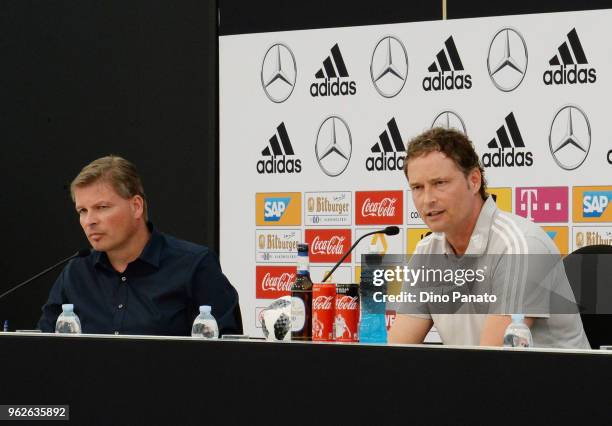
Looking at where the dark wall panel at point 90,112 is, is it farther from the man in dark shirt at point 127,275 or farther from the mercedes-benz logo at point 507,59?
the man in dark shirt at point 127,275

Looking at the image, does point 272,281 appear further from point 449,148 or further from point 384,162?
point 449,148

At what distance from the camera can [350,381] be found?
171 centimetres

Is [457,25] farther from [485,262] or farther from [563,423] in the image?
[563,423]

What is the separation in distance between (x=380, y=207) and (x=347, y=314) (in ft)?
8.86

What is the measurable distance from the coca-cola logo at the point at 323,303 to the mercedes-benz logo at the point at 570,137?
8.50 feet

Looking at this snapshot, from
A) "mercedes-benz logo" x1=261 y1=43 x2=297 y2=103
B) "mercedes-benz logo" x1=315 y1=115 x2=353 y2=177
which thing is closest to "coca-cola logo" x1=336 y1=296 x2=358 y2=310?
"mercedes-benz logo" x1=315 y1=115 x2=353 y2=177

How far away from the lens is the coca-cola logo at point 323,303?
1919 mm

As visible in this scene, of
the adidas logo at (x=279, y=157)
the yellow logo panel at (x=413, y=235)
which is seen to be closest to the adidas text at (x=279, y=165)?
the adidas logo at (x=279, y=157)

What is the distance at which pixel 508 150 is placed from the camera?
172 inches

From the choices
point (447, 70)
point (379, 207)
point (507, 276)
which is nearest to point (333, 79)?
point (447, 70)

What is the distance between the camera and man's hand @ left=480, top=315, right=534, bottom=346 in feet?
6.35

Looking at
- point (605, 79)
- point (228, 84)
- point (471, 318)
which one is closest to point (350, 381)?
point (471, 318)

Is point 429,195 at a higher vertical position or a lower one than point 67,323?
higher

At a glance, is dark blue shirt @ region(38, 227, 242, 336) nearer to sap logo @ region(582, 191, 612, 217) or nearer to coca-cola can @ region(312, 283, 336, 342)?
coca-cola can @ region(312, 283, 336, 342)
